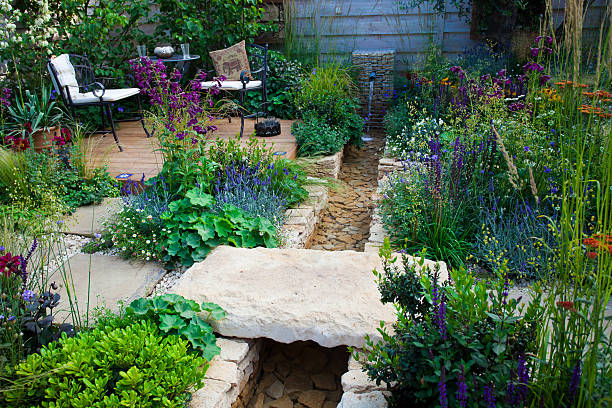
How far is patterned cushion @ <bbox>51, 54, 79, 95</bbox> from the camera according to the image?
16.6 ft

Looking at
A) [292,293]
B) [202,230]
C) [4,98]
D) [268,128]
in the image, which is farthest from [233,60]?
[292,293]

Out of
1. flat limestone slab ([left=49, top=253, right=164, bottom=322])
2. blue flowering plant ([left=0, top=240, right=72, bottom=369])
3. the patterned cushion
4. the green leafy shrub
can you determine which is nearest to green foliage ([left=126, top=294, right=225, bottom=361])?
blue flowering plant ([left=0, top=240, right=72, bottom=369])

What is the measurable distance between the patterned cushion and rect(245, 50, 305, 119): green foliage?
211cm

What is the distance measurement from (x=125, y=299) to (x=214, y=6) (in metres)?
5.04

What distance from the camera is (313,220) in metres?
3.91

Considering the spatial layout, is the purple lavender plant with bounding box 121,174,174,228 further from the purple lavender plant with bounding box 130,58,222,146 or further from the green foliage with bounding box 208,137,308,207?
the green foliage with bounding box 208,137,308,207

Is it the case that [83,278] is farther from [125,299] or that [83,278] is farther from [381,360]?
[381,360]

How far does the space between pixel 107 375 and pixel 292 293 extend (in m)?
0.95

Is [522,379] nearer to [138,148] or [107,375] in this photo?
[107,375]

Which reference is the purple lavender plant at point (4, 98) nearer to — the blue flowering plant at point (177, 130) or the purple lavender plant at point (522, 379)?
the blue flowering plant at point (177, 130)

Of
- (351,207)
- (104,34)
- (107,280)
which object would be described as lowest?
(351,207)

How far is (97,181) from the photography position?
13.0 feet

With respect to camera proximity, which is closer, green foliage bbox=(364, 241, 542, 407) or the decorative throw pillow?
green foliage bbox=(364, 241, 542, 407)

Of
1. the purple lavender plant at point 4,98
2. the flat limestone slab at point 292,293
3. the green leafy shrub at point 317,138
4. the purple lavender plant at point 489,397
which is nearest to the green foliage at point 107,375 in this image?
Answer: the flat limestone slab at point 292,293
